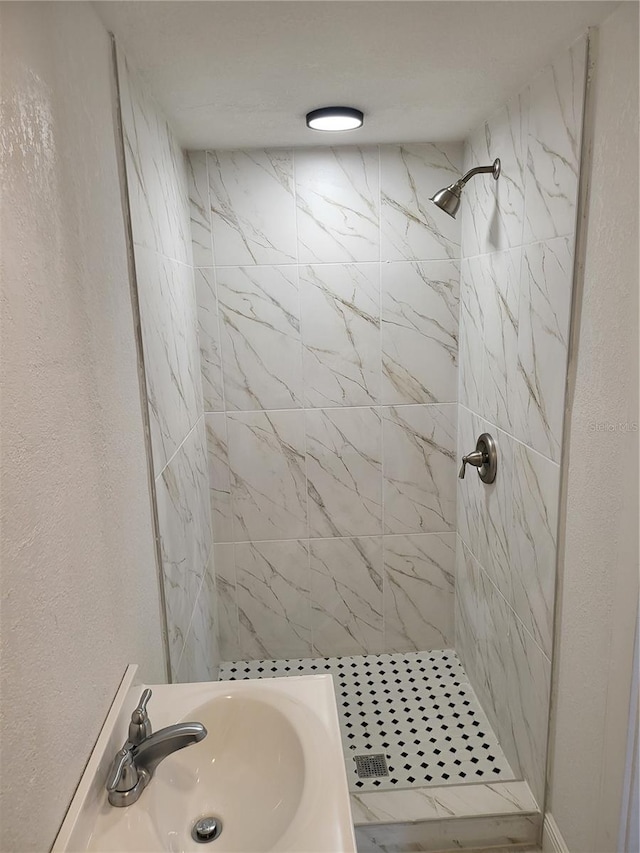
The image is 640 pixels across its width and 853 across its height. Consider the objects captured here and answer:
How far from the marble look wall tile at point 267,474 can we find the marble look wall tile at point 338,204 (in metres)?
0.67

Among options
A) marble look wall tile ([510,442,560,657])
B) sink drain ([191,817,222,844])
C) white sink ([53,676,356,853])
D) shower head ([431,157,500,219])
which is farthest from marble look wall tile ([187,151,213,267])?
sink drain ([191,817,222,844])

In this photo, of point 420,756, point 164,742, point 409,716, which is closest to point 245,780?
point 164,742

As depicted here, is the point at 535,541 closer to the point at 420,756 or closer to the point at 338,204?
the point at 420,756

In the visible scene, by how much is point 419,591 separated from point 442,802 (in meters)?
0.91

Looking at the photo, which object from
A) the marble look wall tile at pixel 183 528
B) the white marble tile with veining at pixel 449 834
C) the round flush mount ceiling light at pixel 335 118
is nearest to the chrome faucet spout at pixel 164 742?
the marble look wall tile at pixel 183 528

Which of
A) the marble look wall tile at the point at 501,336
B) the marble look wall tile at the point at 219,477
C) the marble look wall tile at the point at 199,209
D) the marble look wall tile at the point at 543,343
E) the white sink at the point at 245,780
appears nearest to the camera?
the white sink at the point at 245,780

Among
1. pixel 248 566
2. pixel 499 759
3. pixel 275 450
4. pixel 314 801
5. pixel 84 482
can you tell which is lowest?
pixel 499 759

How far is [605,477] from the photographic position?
137 cm

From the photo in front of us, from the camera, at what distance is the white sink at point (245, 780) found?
3.33 ft

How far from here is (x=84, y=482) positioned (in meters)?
1.12

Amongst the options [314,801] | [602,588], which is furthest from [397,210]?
[314,801]

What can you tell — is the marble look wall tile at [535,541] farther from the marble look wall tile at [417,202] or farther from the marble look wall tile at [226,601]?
the marble look wall tile at [226,601]

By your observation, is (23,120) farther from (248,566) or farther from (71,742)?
(248,566)

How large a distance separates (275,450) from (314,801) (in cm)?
158
